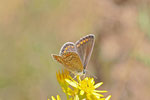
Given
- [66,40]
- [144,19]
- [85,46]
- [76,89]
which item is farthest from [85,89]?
[66,40]

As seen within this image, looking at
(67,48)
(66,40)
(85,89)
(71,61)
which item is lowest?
(85,89)

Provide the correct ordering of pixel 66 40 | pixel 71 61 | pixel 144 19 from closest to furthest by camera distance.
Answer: pixel 71 61, pixel 144 19, pixel 66 40

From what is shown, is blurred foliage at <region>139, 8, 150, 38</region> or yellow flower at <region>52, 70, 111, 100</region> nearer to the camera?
yellow flower at <region>52, 70, 111, 100</region>

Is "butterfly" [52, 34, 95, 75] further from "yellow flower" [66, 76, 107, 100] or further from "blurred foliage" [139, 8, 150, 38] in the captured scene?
"blurred foliage" [139, 8, 150, 38]

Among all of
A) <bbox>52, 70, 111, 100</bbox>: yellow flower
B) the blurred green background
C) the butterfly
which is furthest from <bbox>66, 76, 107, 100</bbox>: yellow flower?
the blurred green background

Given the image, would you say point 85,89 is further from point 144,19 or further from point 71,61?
point 144,19

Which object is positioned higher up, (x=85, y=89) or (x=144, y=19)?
(x=144, y=19)

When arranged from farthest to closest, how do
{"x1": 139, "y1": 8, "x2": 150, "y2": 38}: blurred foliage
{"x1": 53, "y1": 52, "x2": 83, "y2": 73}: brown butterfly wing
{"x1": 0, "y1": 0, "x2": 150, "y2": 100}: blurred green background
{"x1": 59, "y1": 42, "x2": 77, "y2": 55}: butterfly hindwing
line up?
{"x1": 0, "y1": 0, "x2": 150, "y2": 100}: blurred green background → {"x1": 139, "y1": 8, "x2": 150, "y2": 38}: blurred foliage → {"x1": 59, "y1": 42, "x2": 77, "y2": 55}: butterfly hindwing → {"x1": 53, "y1": 52, "x2": 83, "y2": 73}: brown butterfly wing

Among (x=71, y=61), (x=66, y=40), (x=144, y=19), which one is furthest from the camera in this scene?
(x=66, y=40)

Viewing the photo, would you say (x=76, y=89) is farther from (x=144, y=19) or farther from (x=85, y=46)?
(x=144, y=19)

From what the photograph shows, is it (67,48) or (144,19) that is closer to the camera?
(67,48)
